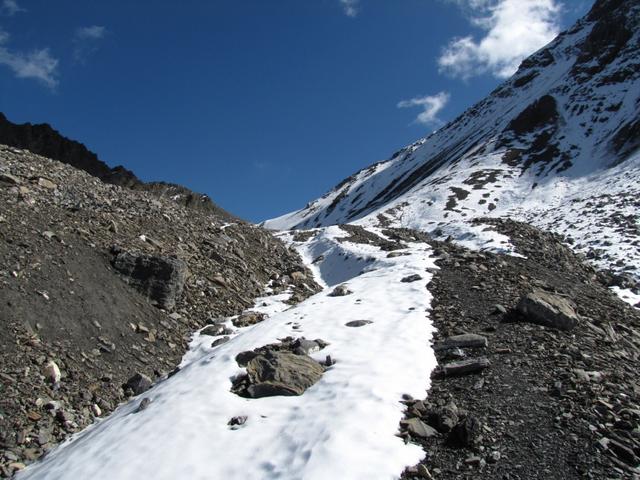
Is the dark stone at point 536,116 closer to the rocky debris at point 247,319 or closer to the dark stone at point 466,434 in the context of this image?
the rocky debris at point 247,319

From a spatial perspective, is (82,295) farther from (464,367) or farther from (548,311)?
(548,311)

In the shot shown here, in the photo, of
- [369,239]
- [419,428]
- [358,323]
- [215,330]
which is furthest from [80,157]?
[419,428]

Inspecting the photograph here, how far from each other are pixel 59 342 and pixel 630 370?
12.4m

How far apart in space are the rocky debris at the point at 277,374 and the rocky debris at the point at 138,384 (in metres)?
2.34

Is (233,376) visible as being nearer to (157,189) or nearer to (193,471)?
(193,471)

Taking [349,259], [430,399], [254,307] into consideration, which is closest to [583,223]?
[349,259]

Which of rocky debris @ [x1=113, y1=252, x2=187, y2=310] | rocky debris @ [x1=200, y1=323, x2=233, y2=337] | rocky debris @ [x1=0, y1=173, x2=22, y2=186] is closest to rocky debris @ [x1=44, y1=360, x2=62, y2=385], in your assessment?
rocky debris @ [x1=113, y1=252, x2=187, y2=310]

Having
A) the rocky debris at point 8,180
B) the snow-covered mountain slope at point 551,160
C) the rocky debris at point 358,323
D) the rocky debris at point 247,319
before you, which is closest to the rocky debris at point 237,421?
the rocky debris at point 358,323

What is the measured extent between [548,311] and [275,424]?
7754mm

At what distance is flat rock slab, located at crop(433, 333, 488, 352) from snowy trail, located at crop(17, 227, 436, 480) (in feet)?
1.17

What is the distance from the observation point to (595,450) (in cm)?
676

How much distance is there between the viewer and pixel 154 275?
14.9 m

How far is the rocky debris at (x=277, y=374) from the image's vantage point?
909 centimetres

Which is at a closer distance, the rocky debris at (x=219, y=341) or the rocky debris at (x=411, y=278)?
the rocky debris at (x=219, y=341)
